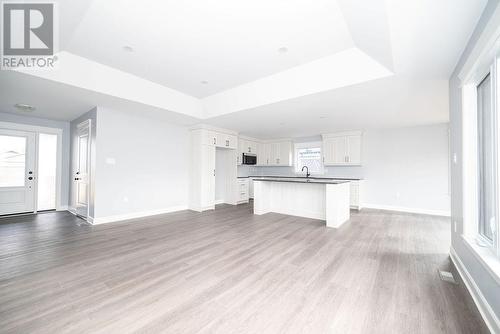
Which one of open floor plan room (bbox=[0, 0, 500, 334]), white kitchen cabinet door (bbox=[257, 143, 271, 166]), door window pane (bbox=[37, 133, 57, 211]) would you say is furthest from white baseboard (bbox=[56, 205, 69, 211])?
white kitchen cabinet door (bbox=[257, 143, 271, 166])

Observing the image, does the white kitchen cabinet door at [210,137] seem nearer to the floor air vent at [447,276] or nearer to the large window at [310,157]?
the large window at [310,157]

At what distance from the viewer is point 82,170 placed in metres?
4.80

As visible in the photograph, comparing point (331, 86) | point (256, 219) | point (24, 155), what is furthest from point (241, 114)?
point (24, 155)

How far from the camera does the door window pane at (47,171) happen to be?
5332 millimetres

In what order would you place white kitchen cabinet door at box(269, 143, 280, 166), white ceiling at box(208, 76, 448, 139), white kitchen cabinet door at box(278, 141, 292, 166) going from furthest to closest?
1. white kitchen cabinet door at box(269, 143, 280, 166)
2. white kitchen cabinet door at box(278, 141, 292, 166)
3. white ceiling at box(208, 76, 448, 139)

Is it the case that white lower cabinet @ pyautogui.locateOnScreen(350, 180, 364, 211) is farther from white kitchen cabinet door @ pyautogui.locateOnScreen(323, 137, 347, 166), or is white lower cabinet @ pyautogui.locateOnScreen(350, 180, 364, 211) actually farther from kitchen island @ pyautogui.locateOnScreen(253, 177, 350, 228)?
kitchen island @ pyautogui.locateOnScreen(253, 177, 350, 228)

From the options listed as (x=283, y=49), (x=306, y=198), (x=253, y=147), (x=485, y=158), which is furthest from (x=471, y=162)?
(x=253, y=147)

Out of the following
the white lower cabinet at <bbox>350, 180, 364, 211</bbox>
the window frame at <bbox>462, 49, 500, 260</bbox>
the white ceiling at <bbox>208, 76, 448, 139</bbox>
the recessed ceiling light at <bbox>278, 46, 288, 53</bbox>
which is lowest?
the white lower cabinet at <bbox>350, 180, 364, 211</bbox>

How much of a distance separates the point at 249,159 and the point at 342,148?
11.0 ft

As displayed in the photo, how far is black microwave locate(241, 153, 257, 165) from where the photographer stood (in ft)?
24.7

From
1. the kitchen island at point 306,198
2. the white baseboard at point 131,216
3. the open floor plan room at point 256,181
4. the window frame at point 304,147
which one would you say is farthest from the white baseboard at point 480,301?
the white baseboard at point 131,216

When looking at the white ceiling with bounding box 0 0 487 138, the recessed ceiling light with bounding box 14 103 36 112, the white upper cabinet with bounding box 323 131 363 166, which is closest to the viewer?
the white ceiling with bounding box 0 0 487 138

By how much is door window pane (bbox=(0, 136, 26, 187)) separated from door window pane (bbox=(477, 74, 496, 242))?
28.4 feet

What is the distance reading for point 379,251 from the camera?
287 cm
